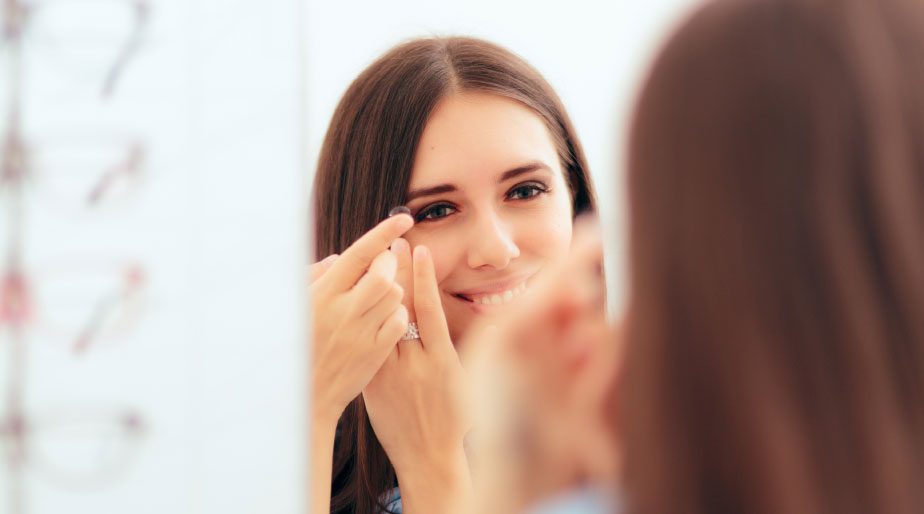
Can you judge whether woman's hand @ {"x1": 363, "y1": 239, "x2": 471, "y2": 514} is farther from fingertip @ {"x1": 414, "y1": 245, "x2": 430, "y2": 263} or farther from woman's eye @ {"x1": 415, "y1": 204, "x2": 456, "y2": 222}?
woman's eye @ {"x1": 415, "y1": 204, "x2": 456, "y2": 222}

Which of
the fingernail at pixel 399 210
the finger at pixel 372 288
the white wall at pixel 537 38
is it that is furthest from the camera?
the white wall at pixel 537 38

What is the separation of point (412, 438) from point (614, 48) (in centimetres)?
59

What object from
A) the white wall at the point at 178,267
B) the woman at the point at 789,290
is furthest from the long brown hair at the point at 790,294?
the white wall at the point at 178,267

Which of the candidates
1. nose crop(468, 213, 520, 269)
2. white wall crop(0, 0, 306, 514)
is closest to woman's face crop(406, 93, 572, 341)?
nose crop(468, 213, 520, 269)

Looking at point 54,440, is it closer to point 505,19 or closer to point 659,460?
point 659,460

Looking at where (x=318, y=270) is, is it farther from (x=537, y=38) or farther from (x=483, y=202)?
(x=537, y=38)

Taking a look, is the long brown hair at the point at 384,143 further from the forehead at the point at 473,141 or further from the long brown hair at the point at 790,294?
the long brown hair at the point at 790,294

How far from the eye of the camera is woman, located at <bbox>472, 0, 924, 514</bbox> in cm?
29

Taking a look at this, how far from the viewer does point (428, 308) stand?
74 centimetres

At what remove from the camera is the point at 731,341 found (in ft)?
0.96

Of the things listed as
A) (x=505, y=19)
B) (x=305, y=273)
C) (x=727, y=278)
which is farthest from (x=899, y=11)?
(x=505, y=19)

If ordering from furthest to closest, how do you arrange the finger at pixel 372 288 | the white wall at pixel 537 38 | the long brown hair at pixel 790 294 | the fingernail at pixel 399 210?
the white wall at pixel 537 38 → the fingernail at pixel 399 210 → the finger at pixel 372 288 → the long brown hair at pixel 790 294

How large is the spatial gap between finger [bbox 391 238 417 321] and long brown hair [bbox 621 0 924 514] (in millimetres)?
477

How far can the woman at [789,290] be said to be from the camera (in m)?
0.29
